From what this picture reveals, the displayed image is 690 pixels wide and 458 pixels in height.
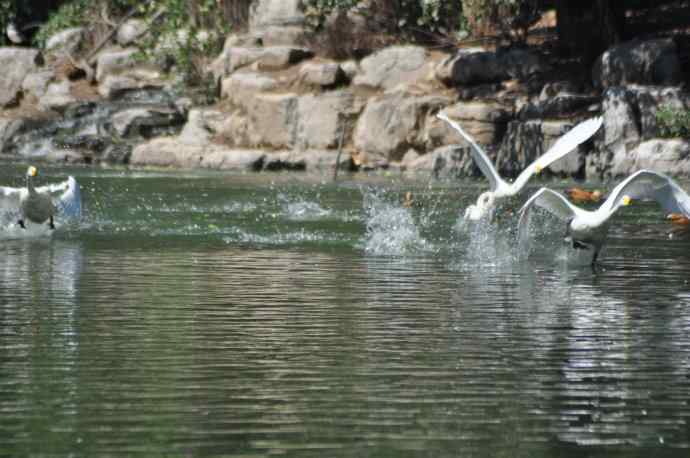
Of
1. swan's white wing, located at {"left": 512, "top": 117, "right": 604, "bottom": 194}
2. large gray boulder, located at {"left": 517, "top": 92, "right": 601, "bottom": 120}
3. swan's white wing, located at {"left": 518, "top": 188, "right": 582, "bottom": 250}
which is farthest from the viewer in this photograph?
large gray boulder, located at {"left": 517, "top": 92, "right": 601, "bottom": 120}

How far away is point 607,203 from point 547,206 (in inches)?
31.4

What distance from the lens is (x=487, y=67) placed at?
1304 inches

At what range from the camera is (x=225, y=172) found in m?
31.8

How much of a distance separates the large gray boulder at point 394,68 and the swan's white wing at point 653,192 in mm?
19835

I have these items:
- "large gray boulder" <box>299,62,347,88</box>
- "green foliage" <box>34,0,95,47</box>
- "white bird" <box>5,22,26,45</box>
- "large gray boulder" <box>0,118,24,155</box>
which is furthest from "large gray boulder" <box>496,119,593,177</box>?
"white bird" <box>5,22,26,45</box>

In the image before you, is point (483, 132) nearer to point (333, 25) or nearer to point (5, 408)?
point (333, 25)

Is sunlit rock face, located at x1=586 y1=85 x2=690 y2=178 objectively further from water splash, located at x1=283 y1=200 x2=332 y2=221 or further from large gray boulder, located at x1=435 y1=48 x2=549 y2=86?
water splash, located at x1=283 y1=200 x2=332 y2=221

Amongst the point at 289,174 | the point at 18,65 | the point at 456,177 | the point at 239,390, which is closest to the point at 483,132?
the point at 456,177

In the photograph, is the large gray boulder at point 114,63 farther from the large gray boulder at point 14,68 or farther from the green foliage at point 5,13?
the green foliage at point 5,13

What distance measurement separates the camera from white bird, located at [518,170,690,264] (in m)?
13.8

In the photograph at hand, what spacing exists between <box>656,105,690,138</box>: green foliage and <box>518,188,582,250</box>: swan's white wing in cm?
1339

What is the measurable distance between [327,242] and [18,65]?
91.2ft

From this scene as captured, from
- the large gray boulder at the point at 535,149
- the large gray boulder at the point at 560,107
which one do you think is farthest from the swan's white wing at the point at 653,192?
the large gray boulder at the point at 560,107

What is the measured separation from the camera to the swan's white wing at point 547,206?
14.2m
